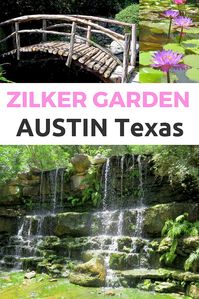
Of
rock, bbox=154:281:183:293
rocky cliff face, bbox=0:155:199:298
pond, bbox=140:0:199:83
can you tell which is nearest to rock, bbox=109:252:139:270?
rocky cliff face, bbox=0:155:199:298

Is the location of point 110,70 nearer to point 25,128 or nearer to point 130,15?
point 25,128

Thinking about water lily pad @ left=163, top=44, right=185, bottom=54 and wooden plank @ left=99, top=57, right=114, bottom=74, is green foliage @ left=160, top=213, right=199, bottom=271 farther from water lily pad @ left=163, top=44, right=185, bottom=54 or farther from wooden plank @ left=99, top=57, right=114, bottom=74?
water lily pad @ left=163, top=44, right=185, bottom=54

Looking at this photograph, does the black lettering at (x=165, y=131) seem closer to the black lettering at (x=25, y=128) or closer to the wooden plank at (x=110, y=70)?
the black lettering at (x=25, y=128)

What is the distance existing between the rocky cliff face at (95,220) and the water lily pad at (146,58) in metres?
3.98

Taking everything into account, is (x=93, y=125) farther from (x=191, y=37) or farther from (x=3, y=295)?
(x=3, y=295)

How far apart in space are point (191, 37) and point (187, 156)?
13.4ft

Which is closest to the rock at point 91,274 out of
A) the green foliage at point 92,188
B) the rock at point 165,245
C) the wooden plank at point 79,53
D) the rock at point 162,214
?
the rock at point 165,245

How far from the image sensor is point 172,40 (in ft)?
10.2

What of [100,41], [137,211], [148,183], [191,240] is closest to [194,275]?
[191,240]

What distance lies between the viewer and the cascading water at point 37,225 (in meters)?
8.13

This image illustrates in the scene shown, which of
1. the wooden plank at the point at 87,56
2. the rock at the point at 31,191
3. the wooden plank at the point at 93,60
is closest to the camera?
the wooden plank at the point at 93,60

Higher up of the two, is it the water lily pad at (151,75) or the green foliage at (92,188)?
the water lily pad at (151,75)

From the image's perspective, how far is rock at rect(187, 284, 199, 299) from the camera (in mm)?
5873

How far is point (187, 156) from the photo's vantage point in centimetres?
706
